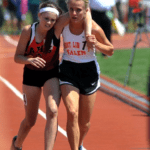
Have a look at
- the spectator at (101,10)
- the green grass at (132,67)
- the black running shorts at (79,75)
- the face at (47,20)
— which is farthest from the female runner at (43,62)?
the spectator at (101,10)

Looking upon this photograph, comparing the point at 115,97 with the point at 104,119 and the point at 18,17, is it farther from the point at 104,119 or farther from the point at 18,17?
the point at 18,17

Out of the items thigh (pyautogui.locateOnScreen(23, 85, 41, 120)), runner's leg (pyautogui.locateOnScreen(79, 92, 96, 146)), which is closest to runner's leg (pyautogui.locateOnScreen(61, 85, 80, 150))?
runner's leg (pyautogui.locateOnScreen(79, 92, 96, 146))

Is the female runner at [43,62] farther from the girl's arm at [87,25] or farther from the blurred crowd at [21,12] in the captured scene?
the blurred crowd at [21,12]

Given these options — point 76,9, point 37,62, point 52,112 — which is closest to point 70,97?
point 52,112

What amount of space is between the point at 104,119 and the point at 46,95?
3374 mm

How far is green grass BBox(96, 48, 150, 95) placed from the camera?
13172 mm

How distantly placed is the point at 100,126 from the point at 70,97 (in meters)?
2.79

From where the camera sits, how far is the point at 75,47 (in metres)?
6.29

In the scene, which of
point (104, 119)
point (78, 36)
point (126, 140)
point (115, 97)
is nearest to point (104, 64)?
point (115, 97)

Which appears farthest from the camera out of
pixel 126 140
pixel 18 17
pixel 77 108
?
pixel 18 17

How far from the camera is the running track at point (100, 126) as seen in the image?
7.61 meters

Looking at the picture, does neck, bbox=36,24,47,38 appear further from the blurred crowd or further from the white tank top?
the blurred crowd

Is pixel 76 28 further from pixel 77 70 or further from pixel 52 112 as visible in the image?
pixel 52 112

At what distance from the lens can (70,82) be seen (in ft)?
20.6
